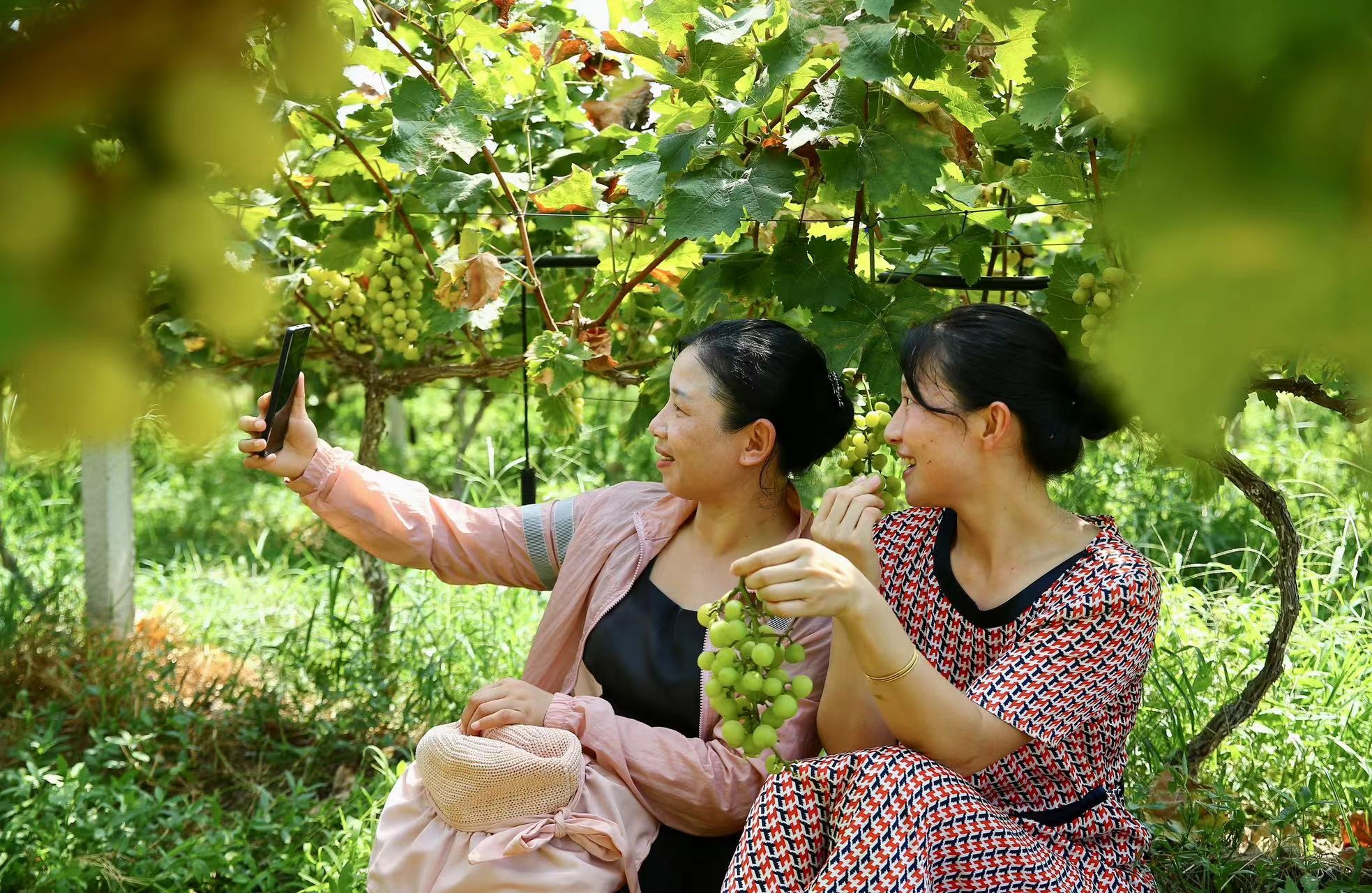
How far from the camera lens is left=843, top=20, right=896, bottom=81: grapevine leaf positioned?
167 cm

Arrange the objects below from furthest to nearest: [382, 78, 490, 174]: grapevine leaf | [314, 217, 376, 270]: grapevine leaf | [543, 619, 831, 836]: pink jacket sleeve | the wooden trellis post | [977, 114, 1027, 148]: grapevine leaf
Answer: the wooden trellis post < [314, 217, 376, 270]: grapevine leaf < [382, 78, 490, 174]: grapevine leaf < [977, 114, 1027, 148]: grapevine leaf < [543, 619, 831, 836]: pink jacket sleeve

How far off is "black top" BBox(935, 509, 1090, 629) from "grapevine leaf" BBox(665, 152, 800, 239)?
54 centimetres

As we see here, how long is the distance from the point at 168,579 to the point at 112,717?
1.55 metres

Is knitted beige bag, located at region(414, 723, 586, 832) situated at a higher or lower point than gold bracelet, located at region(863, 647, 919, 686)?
lower

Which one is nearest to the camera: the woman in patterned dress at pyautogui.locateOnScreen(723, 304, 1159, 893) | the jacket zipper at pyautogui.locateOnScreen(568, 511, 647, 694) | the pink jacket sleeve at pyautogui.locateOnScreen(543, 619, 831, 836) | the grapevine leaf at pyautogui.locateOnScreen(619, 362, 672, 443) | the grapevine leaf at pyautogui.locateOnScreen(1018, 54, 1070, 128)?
the woman in patterned dress at pyautogui.locateOnScreen(723, 304, 1159, 893)

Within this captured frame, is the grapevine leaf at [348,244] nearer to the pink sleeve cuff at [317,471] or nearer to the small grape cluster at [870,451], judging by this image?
the pink sleeve cuff at [317,471]

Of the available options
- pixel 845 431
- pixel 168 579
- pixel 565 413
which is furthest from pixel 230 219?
pixel 168 579

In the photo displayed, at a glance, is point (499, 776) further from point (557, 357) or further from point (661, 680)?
point (557, 357)

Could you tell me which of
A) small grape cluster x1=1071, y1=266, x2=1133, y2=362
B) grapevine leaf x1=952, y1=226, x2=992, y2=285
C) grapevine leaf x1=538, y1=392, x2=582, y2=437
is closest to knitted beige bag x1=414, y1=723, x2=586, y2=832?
small grape cluster x1=1071, y1=266, x2=1133, y2=362

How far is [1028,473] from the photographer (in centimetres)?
180

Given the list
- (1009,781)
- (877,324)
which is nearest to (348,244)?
(877,324)

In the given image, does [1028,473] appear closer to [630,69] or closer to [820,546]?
[820,546]

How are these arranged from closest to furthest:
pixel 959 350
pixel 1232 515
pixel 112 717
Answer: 1. pixel 959 350
2. pixel 112 717
3. pixel 1232 515

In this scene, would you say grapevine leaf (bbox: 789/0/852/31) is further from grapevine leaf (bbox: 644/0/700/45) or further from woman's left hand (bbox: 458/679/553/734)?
woman's left hand (bbox: 458/679/553/734)
